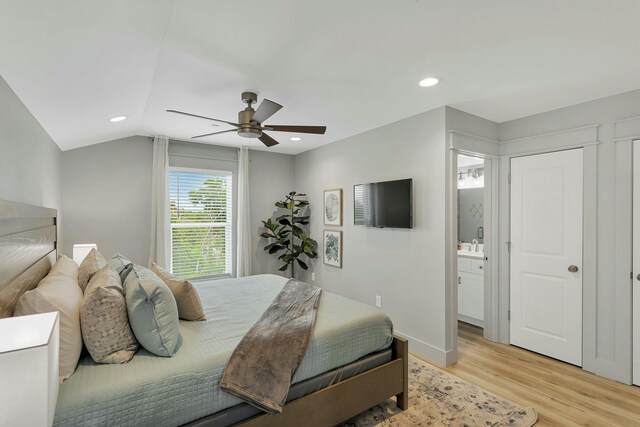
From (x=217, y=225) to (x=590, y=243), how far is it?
448 cm

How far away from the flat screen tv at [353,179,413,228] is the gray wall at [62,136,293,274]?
283 cm

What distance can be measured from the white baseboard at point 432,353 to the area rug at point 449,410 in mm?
328

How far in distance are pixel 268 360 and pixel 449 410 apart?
150 cm

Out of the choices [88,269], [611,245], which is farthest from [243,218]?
[611,245]

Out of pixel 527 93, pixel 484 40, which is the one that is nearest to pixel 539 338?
pixel 527 93

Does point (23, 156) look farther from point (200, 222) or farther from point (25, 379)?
point (200, 222)

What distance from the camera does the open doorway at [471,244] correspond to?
393cm

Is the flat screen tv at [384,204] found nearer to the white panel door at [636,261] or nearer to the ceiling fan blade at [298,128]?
the ceiling fan blade at [298,128]

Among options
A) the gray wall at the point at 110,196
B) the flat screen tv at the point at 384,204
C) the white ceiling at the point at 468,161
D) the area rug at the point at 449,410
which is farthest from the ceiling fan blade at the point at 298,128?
the white ceiling at the point at 468,161

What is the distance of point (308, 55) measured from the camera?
6.70 feet

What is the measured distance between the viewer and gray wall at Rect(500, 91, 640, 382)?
8.68 feet

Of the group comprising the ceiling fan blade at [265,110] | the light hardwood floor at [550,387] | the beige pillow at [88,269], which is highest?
the ceiling fan blade at [265,110]

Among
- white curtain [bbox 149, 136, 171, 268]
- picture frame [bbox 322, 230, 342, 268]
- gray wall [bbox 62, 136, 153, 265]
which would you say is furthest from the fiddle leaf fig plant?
gray wall [bbox 62, 136, 153, 265]

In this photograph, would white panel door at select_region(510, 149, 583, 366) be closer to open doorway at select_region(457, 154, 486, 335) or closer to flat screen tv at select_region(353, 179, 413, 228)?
open doorway at select_region(457, 154, 486, 335)
